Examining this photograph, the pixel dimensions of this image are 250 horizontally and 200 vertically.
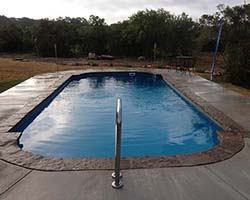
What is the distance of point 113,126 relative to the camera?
21.4 ft

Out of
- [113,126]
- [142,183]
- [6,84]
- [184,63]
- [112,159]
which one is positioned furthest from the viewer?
[184,63]

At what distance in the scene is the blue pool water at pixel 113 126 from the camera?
5.23 meters

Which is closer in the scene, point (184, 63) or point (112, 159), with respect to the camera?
point (112, 159)

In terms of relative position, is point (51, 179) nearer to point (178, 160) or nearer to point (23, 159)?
point (23, 159)

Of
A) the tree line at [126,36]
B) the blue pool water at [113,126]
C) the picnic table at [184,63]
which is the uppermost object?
the tree line at [126,36]

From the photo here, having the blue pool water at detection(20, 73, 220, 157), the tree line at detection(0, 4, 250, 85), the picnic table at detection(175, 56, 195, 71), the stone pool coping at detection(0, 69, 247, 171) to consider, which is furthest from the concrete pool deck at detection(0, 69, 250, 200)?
the tree line at detection(0, 4, 250, 85)

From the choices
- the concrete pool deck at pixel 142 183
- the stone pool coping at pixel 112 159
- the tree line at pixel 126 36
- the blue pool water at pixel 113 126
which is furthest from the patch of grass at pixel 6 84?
the tree line at pixel 126 36

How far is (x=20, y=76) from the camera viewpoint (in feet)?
38.4

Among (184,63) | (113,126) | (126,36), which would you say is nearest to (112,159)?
(113,126)

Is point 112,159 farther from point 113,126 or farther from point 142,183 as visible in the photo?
point 113,126

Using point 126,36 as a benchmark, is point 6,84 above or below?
below

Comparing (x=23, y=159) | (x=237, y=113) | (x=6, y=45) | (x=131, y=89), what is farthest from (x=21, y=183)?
(x=6, y=45)

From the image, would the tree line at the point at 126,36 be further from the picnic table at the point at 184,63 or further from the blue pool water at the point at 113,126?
the blue pool water at the point at 113,126

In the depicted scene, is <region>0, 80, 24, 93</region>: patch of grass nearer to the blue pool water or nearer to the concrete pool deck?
the blue pool water
